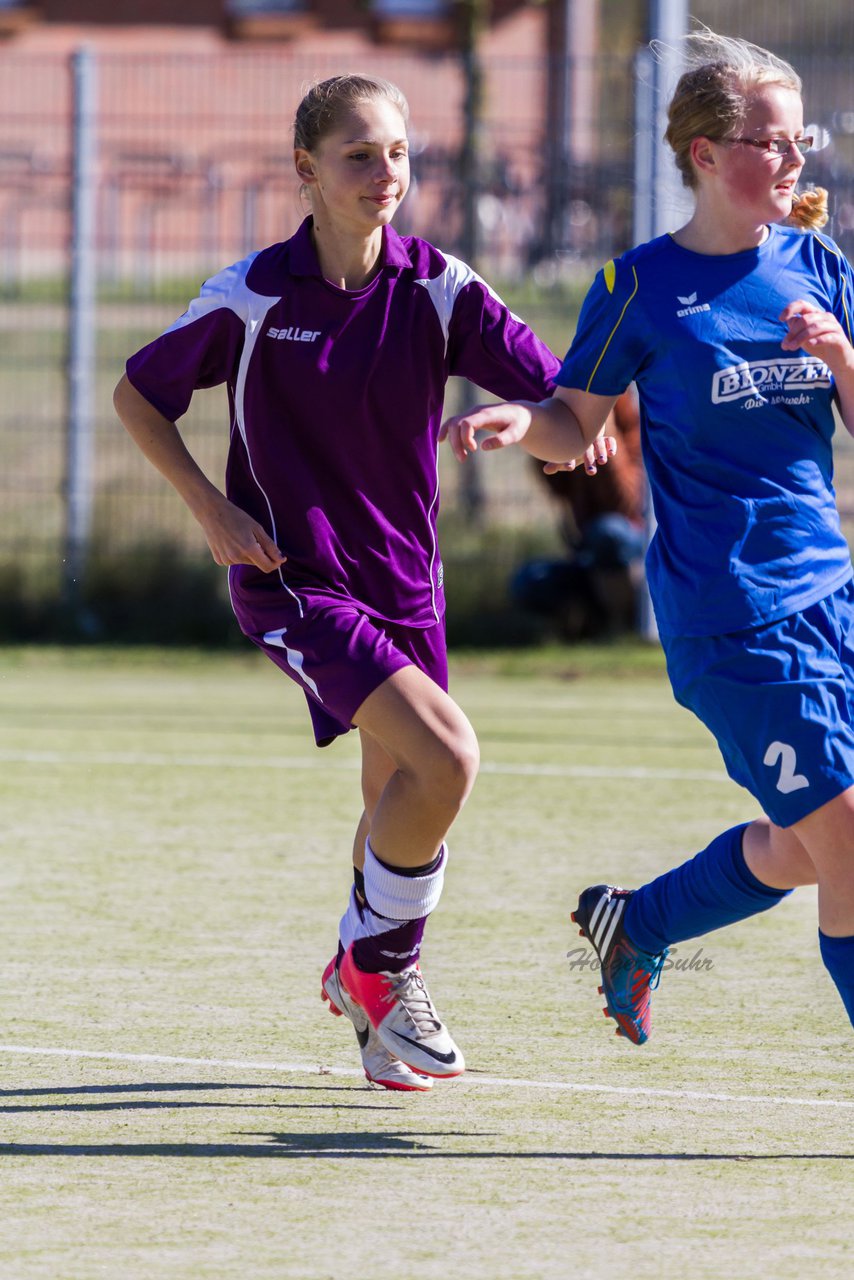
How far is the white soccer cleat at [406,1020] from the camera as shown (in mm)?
4250

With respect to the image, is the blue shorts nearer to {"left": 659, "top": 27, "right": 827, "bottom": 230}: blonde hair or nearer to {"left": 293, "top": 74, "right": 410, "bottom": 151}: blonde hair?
{"left": 659, "top": 27, "right": 827, "bottom": 230}: blonde hair

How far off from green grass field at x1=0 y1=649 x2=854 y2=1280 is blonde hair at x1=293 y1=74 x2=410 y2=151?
1922mm

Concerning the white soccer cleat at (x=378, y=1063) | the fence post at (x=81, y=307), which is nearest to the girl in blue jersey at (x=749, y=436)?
the white soccer cleat at (x=378, y=1063)

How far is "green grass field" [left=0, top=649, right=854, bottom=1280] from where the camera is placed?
3363 millimetres

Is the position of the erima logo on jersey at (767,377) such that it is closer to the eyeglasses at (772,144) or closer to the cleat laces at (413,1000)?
→ the eyeglasses at (772,144)

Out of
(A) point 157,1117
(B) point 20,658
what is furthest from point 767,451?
(B) point 20,658

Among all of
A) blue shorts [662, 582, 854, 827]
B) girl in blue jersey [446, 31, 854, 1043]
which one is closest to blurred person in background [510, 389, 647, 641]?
girl in blue jersey [446, 31, 854, 1043]

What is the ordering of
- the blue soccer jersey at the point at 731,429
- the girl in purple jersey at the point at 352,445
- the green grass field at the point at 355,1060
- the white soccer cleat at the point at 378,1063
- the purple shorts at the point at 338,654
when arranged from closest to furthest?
1. the green grass field at the point at 355,1060
2. the blue soccer jersey at the point at 731,429
3. the purple shorts at the point at 338,654
4. the girl in purple jersey at the point at 352,445
5. the white soccer cleat at the point at 378,1063

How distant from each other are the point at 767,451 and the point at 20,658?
332 inches

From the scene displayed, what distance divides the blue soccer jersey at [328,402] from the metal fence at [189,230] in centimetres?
781

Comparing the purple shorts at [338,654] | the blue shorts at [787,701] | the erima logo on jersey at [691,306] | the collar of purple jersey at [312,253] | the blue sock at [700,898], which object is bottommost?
the blue sock at [700,898]

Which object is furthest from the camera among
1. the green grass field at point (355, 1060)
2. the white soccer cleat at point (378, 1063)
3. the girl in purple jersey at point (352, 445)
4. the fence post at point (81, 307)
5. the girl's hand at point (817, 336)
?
the fence post at point (81, 307)

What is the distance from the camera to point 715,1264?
3.22m

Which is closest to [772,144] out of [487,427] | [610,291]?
[610,291]
